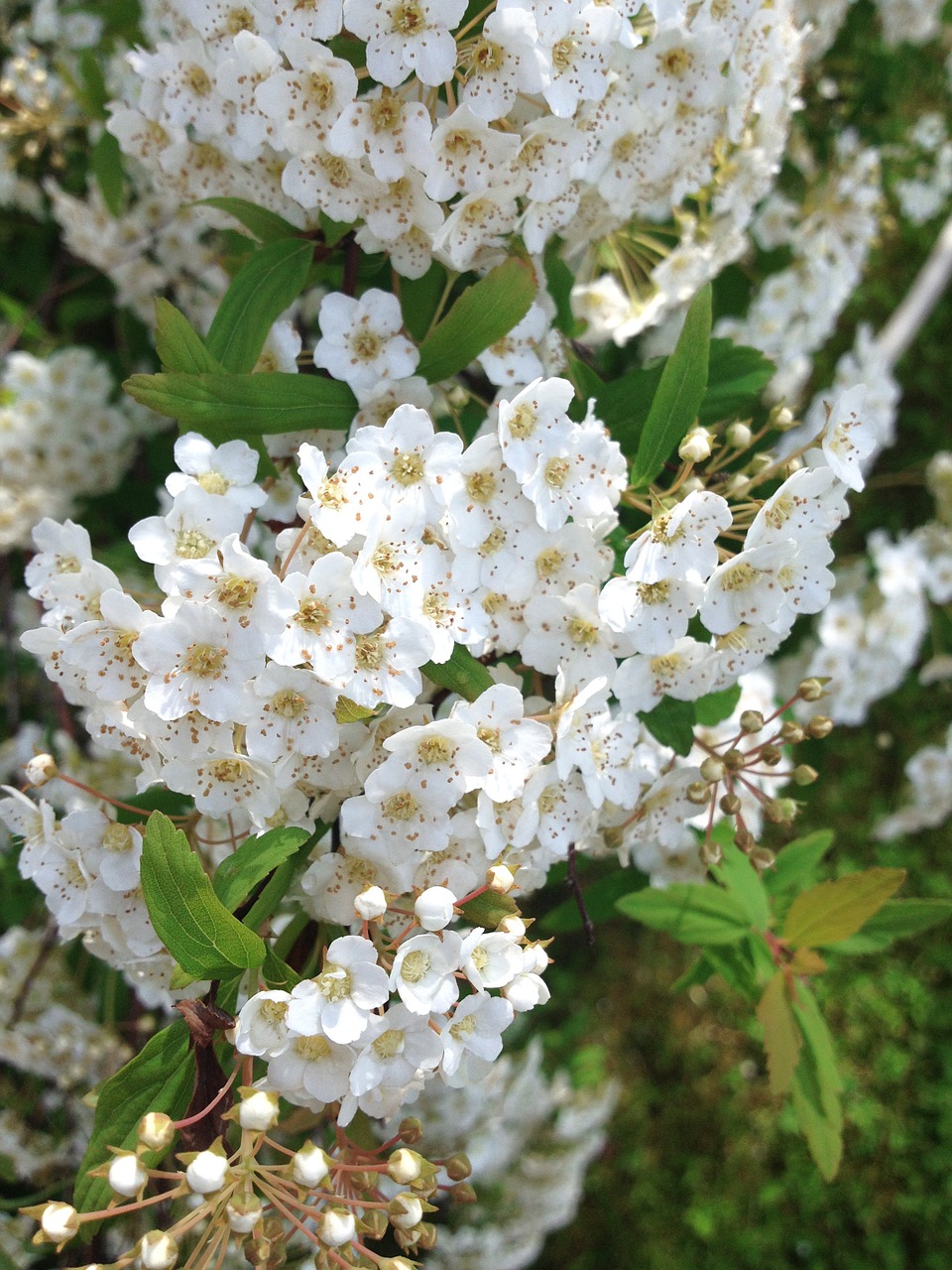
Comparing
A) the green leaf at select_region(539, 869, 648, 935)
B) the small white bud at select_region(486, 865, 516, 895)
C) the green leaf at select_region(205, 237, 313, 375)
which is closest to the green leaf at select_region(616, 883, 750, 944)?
the green leaf at select_region(539, 869, 648, 935)

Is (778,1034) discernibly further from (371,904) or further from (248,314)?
(248,314)

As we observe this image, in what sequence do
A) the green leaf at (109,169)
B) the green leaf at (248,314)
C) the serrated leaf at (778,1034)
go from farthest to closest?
the green leaf at (109,169) → the serrated leaf at (778,1034) → the green leaf at (248,314)

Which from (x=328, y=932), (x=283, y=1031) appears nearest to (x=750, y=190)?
(x=328, y=932)

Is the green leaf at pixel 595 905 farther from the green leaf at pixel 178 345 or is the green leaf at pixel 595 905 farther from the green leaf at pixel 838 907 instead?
the green leaf at pixel 178 345

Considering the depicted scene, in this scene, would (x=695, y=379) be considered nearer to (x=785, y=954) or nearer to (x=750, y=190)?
(x=750, y=190)

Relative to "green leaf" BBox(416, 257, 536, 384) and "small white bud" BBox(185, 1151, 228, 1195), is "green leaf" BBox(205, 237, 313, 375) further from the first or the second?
"small white bud" BBox(185, 1151, 228, 1195)

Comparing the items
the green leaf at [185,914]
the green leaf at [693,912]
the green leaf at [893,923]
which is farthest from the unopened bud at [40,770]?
the green leaf at [893,923]
